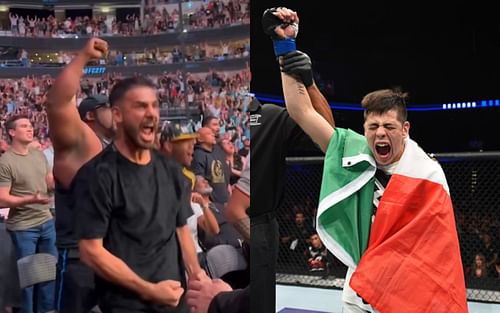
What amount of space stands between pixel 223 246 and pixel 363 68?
29.9ft

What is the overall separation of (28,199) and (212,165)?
333mm

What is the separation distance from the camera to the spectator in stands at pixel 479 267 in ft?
18.5

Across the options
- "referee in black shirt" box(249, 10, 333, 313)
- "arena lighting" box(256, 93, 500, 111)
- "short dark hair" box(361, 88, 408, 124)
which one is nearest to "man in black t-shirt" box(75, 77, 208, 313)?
"referee in black shirt" box(249, 10, 333, 313)

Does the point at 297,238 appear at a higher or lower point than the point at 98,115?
lower

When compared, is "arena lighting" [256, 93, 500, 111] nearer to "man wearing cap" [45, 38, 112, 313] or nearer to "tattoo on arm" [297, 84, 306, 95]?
"tattoo on arm" [297, 84, 306, 95]

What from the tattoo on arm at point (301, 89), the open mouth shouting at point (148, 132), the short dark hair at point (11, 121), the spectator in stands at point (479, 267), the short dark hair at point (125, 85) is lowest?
the spectator in stands at point (479, 267)

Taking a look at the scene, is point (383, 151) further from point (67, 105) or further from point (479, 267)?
point (479, 267)

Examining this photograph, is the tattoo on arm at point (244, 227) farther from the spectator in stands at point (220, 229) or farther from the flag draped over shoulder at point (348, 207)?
the flag draped over shoulder at point (348, 207)

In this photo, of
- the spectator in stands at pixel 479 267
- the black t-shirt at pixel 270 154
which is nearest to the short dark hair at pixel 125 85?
the black t-shirt at pixel 270 154

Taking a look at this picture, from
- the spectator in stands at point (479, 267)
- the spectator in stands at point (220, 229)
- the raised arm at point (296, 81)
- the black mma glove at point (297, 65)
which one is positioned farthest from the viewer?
the spectator in stands at point (479, 267)

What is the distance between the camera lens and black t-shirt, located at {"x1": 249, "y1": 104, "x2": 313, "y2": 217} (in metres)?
2.39

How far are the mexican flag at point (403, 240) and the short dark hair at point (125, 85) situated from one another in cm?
125

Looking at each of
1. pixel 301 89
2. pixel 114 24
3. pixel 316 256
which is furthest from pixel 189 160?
pixel 316 256

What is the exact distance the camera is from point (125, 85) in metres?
0.99
